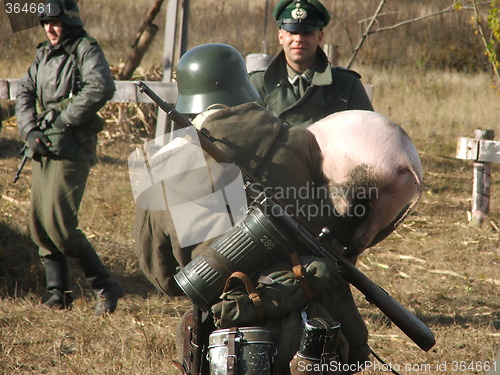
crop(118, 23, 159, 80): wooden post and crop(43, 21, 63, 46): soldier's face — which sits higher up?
crop(43, 21, 63, 46): soldier's face

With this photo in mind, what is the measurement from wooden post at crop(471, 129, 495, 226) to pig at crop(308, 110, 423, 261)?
18.5 feet

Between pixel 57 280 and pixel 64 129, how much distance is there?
1173mm

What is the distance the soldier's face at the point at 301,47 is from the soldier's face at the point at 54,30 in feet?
5.58

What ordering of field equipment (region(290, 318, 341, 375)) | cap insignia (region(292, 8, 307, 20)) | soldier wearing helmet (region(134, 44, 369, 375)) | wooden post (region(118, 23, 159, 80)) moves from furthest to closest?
wooden post (region(118, 23, 159, 80)), cap insignia (region(292, 8, 307, 20)), soldier wearing helmet (region(134, 44, 369, 375)), field equipment (region(290, 318, 341, 375))

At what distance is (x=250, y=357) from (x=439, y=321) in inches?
130

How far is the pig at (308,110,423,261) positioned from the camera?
2.58 metres

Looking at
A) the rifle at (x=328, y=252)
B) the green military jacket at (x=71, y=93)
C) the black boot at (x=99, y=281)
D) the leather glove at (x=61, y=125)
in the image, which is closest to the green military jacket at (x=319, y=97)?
the green military jacket at (x=71, y=93)

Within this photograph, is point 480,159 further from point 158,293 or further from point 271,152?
point 271,152

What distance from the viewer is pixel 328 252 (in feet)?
8.96

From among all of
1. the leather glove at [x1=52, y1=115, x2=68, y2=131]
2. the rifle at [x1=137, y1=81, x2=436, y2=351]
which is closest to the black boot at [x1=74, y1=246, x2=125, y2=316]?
the leather glove at [x1=52, y1=115, x2=68, y2=131]

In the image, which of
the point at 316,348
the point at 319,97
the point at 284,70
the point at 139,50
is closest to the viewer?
the point at 316,348

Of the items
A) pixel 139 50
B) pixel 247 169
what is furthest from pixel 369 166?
pixel 139 50

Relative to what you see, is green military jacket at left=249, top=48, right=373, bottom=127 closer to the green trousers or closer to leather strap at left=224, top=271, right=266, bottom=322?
the green trousers

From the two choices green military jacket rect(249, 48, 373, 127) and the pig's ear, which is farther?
green military jacket rect(249, 48, 373, 127)
